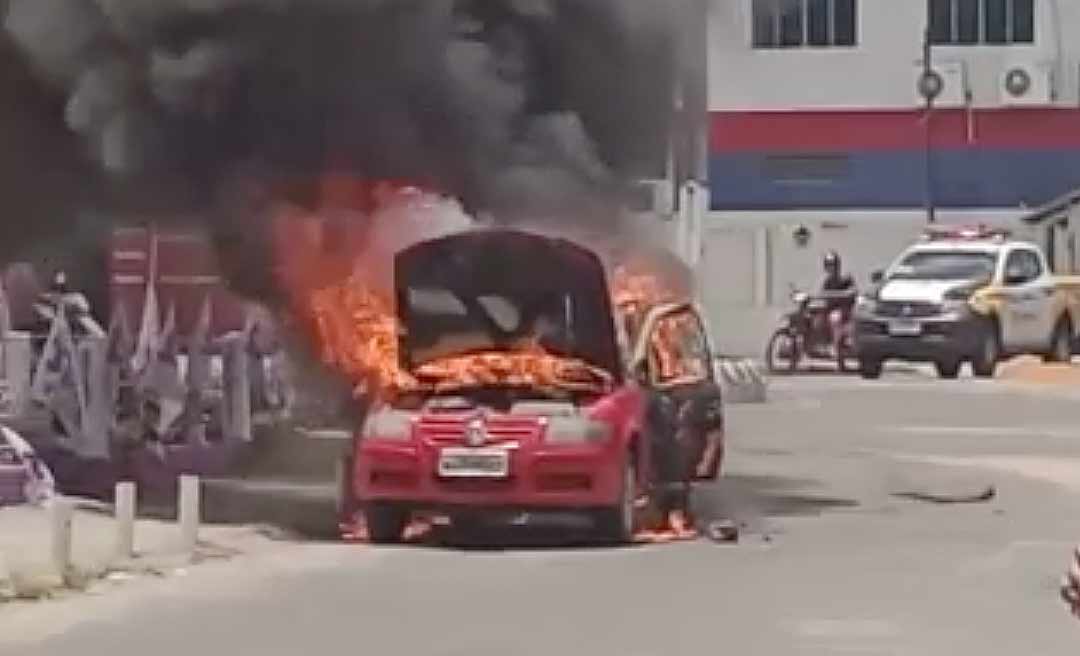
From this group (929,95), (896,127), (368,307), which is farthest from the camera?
(896,127)

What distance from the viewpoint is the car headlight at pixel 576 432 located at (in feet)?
57.9

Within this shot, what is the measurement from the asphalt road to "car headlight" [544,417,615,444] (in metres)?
0.66

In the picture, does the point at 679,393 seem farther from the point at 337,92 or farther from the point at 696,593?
the point at 696,593

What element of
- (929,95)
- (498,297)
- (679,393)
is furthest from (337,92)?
(929,95)

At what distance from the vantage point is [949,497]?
71.7 ft

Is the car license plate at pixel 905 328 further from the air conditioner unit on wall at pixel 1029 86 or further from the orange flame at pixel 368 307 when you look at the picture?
the air conditioner unit on wall at pixel 1029 86

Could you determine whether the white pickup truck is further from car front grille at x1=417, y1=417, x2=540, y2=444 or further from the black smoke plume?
car front grille at x1=417, y1=417, x2=540, y2=444

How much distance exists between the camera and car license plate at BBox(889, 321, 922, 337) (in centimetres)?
3891

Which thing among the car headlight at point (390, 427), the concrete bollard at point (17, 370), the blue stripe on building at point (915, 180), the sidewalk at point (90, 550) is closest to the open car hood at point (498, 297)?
the car headlight at point (390, 427)

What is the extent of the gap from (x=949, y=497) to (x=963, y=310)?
56.4 ft

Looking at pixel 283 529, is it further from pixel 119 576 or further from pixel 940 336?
pixel 940 336

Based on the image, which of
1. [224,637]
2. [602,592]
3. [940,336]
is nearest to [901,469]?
[602,592]

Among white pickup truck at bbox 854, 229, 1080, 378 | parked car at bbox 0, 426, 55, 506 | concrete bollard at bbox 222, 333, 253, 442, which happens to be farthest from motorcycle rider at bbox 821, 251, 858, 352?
parked car at bbox 0, 426, 55, 506

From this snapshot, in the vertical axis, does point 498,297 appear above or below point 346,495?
above
